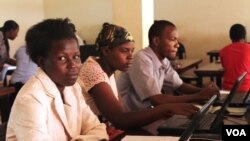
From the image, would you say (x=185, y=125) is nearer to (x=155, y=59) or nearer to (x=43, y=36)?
(x=43, y=36)

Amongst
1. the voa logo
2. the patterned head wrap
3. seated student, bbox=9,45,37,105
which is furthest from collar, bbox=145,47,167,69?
seated student, bbox=9,45,37,105

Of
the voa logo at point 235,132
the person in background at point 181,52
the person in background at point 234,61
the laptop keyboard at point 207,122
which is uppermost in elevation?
the voa logo at point 235,132

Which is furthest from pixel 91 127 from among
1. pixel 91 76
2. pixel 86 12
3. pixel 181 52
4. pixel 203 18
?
pixel 86 12

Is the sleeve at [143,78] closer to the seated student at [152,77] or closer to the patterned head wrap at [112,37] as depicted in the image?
the seated student at [152,77]

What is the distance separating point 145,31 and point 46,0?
510 centimetres

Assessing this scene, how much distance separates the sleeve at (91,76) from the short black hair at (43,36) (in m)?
0.50

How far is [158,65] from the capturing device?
105 inches

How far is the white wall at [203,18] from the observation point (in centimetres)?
762

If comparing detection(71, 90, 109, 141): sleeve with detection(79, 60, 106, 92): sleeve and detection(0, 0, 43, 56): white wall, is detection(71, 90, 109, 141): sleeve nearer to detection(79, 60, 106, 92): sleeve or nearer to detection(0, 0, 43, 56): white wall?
detection(79, 60, 106, 92): sleeve

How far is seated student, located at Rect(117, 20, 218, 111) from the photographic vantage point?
2.46 m

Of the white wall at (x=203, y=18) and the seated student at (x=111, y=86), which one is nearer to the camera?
the seated student at (x=111, y=86)

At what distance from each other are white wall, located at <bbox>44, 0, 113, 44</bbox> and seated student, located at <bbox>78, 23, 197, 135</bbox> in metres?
6.21

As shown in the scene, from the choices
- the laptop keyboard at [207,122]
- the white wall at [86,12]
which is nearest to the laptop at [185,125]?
the laptop keyboard at [207,122]

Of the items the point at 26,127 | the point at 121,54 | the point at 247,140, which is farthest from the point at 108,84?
the point at 247,140
